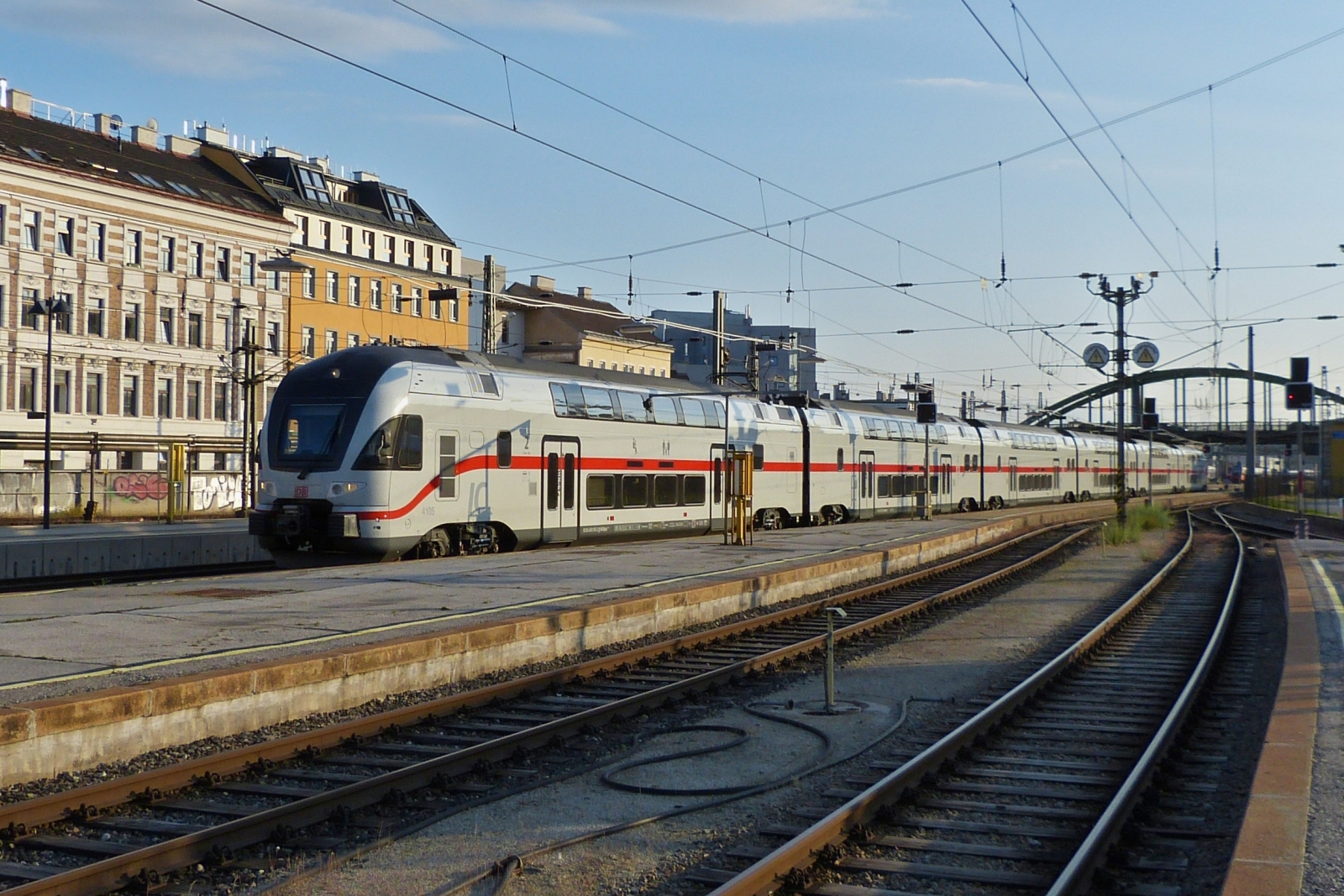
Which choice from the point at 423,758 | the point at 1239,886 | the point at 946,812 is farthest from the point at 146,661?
the point at 1239,886

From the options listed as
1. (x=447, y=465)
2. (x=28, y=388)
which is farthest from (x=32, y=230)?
(x=447, y=465)

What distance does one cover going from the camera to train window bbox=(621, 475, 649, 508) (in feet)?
88.5

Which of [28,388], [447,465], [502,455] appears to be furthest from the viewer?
[28,388]

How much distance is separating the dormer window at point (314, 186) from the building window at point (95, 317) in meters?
16.2

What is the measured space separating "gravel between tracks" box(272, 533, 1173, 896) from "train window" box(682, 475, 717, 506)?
14449 mm

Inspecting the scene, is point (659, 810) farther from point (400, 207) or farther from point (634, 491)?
point (400, 207)

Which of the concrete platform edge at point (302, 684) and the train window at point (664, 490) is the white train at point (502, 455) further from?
the concrete platform edge at point (302, 684)

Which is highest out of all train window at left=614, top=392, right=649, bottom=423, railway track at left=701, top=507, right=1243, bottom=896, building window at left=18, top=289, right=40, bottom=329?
building window at left=18, top=289, right=40, bottom=329

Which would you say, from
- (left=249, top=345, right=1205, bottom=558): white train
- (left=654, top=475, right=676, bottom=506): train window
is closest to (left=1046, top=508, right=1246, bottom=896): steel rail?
(left=249, top=345, right=1205, bottom=558): white train

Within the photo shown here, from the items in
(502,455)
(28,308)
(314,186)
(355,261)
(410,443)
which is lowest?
(502,455)

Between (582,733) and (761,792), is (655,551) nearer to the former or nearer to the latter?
(582,733)

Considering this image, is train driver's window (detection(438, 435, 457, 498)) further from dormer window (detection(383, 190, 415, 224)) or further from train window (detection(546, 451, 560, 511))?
dormer window (detection(383, 190, 415, 224))

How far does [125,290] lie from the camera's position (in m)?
54.7

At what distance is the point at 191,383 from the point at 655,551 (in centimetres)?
3909
